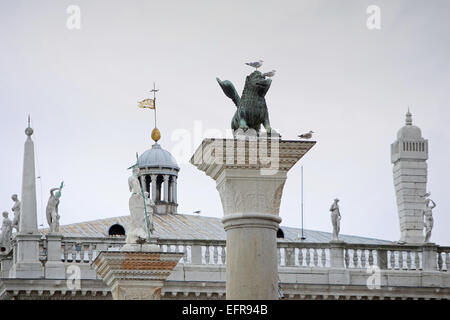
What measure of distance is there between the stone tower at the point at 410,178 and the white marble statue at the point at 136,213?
20.4m

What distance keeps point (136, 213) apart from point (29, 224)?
13.5 m

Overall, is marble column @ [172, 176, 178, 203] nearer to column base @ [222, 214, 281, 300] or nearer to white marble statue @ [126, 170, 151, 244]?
white marble statue @ [126, 170, 151, 244]

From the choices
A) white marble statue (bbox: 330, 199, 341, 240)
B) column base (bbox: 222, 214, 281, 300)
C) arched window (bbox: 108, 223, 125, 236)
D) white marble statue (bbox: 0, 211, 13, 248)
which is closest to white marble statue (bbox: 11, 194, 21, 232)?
white marble statue (bbox: 0, 211, 13, 248)

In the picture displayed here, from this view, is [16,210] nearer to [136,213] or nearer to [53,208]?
[53,208]

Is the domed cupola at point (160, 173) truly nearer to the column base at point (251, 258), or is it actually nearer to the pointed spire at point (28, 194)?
the pointed spire at point (28, 194)

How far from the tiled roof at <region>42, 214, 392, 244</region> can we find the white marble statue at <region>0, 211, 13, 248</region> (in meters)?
2.96

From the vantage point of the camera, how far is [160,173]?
65062 millimetres

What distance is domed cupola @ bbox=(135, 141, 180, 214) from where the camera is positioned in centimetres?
6494

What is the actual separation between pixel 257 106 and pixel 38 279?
1155 inches

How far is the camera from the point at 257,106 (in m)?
24.1

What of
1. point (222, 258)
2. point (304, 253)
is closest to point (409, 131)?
point (304, 253)
